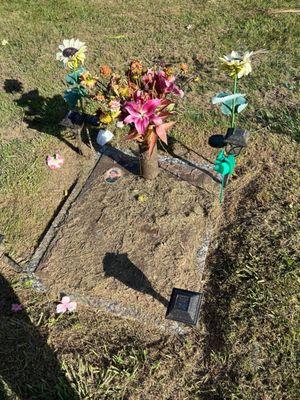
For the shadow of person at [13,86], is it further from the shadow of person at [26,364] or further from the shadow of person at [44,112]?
the shadow of person at [26,364]

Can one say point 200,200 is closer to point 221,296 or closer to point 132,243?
point 132,243

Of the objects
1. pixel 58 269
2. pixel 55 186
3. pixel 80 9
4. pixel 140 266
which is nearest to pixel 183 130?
pixel 55 186

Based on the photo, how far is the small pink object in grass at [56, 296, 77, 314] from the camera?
3.09 metres

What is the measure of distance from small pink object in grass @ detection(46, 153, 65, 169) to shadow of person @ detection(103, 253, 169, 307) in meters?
1.35

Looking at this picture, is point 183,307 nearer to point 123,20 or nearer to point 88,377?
point 88,377

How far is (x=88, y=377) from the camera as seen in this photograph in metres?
2.74

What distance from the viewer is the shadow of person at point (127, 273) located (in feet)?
10.4

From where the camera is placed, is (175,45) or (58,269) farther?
(175,45)

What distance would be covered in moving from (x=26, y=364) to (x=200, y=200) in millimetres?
2068

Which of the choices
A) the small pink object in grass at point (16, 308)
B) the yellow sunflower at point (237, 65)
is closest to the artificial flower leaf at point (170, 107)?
the yellow sunflower at point (237, 65)

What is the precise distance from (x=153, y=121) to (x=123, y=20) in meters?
4.36

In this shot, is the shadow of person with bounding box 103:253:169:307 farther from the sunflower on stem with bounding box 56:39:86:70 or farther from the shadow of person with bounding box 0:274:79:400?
the sunflower on stem with bounding box 56:39:86:70

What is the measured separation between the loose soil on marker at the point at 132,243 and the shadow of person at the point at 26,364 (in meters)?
0.39

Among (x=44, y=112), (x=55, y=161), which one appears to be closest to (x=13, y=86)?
(x=44, y=112)
